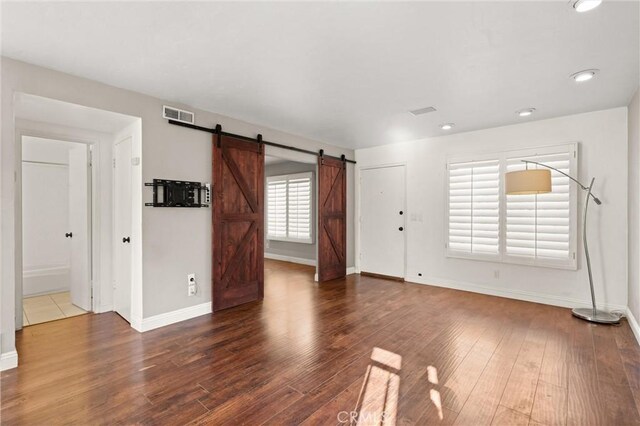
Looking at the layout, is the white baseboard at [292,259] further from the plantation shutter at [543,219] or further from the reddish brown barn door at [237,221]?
the plantation shutter at [543,219]

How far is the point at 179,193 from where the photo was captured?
366 cm

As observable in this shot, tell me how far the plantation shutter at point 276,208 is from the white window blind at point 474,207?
4.28 m

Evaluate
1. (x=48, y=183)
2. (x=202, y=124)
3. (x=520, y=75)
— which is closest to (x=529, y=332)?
(x=520, y=75)

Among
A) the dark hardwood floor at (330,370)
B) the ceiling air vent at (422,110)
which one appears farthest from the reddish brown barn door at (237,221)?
the ceiling air vent at (422,110)

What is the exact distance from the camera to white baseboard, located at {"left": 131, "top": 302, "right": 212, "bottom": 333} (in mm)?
3418

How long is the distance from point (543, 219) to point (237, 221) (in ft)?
14.3

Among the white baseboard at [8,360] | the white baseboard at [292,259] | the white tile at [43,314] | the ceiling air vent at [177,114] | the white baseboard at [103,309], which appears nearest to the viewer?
the white baseboard at [8,360]

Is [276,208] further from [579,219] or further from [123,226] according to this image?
[579,219]

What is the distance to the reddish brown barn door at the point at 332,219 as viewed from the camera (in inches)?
227

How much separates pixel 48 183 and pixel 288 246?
16.3 feet

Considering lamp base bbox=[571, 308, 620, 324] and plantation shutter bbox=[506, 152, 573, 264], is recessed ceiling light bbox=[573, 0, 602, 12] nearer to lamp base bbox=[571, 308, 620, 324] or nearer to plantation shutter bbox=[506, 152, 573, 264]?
plantation shutter bbox=[506, 152, 573, 264]

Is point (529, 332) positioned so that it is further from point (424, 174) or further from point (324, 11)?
point (324, 11)

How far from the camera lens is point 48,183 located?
4.88m

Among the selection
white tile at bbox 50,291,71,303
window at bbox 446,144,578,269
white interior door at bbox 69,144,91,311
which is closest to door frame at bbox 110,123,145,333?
white interior door at bbox 69,144,91,311
